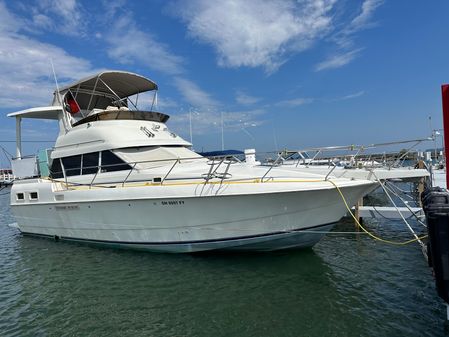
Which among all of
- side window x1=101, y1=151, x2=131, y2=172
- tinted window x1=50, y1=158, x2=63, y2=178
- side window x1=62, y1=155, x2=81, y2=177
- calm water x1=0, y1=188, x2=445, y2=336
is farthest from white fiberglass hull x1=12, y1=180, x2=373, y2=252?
tinted window x1=50, y1=158, x2=63, y2=178

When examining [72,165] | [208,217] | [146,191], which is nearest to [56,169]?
[72,165]

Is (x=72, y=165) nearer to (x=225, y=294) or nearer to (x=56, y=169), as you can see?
(x=56, y=169)

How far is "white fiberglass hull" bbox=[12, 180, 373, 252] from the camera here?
7078mm

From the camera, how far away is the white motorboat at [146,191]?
23.4 ft

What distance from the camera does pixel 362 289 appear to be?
244 inches

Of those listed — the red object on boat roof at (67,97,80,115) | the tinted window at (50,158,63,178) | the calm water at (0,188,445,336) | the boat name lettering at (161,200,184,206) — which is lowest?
the calm water at (0,188,445,336)

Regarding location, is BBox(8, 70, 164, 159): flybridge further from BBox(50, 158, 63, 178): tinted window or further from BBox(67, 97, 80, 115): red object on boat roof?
BBox(50, 158, 63, 178): tinted window

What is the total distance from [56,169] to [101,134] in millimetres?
2390

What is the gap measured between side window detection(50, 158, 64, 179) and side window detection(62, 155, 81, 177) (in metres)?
0.31

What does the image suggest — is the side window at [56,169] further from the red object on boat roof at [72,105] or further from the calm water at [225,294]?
the calm water at [225,294]

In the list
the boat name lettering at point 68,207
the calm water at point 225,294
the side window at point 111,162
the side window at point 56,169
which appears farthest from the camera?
the side window at point 56,169

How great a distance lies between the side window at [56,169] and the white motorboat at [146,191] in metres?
0.05

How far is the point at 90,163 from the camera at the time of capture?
10133mm

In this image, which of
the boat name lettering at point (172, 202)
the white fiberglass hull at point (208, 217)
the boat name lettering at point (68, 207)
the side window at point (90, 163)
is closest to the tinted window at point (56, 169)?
the side window at point (90, 163)
